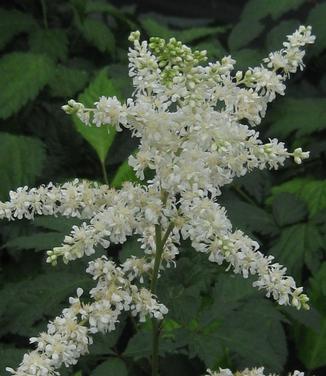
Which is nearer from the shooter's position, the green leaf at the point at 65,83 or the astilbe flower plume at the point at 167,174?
the astilbe flower plume at the point at 167,174

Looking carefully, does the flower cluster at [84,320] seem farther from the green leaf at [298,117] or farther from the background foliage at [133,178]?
the green leaf at [298,117]

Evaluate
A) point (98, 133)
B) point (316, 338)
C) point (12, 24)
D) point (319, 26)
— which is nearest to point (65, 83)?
point (12, 24)

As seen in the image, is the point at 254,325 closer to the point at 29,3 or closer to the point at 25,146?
the point at 25,146

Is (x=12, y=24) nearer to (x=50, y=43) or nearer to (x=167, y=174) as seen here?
(x=50, y=43)

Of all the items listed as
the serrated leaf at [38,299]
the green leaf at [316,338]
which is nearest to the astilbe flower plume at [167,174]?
the serrated leaf at [38,299]

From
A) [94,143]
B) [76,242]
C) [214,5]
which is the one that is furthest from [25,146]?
[214,5]

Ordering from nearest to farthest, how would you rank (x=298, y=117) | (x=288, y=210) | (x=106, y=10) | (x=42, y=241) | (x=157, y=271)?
(x=157, y=271)
(x=42, y=241)
(x=288, y=210)
(x=298, y=117)
(x=106, y=10)
